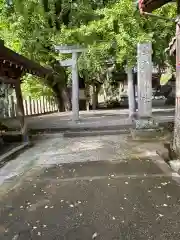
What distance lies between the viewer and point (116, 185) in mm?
5508

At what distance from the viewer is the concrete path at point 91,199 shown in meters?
3.83

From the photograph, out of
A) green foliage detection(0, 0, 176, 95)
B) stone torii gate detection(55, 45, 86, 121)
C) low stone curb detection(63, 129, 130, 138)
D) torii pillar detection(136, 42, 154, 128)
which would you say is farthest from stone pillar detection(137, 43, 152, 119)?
stone torii gate detection(55, 45, 86, 121)

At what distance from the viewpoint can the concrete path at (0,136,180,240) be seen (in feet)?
12.6

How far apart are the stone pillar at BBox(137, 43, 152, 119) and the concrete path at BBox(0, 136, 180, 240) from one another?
8.50ft

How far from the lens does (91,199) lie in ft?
16.0

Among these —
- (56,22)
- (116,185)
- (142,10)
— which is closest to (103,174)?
(116,185)

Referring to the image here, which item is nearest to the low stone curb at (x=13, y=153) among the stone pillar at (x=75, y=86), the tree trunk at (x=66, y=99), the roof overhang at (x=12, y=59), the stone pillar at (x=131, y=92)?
the roof overhang at (x=12, y=59)

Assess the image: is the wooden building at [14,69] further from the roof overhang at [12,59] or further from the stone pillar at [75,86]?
the stone pillar at [75,86]

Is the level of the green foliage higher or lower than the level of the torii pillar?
higher

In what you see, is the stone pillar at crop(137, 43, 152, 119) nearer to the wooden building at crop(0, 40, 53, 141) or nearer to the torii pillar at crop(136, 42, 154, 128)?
the torii pillar at crop(136, 42, 154, 128)

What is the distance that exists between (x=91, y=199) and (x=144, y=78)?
243 inches

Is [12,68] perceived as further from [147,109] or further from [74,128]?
[147,109]

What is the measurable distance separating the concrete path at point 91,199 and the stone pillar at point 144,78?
8.50ft

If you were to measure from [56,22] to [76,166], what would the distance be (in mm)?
10682
